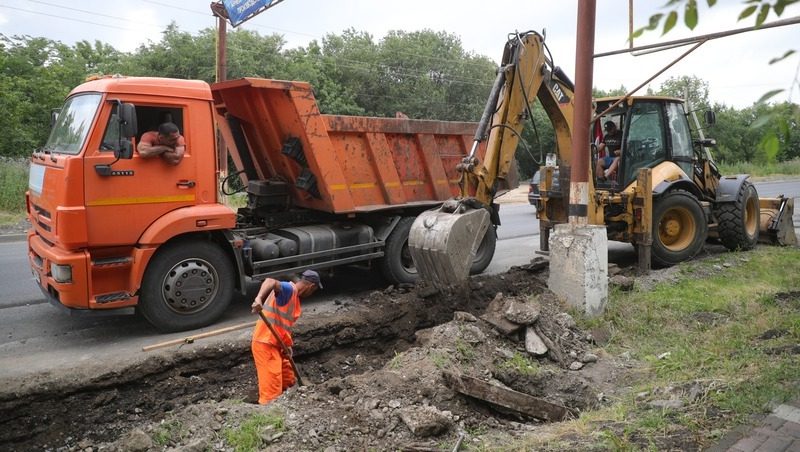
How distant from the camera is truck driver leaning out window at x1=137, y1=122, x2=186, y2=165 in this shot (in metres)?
5.54

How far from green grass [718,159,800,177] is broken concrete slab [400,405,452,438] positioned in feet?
123

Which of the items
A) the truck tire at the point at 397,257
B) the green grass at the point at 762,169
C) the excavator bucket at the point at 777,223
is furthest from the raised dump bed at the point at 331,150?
the green grass at the point at 762,169

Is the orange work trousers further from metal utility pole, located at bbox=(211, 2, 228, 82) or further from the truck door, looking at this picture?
metal utility pole, located at bbox=(211, 2, 228, 82)

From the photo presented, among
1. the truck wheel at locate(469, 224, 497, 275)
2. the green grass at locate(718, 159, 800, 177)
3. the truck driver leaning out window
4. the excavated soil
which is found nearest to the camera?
the excavated soil

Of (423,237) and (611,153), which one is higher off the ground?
(611,153)

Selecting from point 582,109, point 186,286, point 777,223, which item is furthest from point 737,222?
point 186,286

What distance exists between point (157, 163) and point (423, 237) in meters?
2.66

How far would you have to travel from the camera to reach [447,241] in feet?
19.2

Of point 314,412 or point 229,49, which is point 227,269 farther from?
point 229,49

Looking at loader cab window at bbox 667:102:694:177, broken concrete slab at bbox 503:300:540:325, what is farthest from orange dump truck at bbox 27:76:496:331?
loader cab window at bbox 667:102:694:177

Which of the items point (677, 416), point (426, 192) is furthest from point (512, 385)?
point (426, 192)

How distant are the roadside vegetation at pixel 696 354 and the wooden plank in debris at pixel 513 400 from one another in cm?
26

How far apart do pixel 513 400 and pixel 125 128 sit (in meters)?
3.98

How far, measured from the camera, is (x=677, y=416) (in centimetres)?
353
